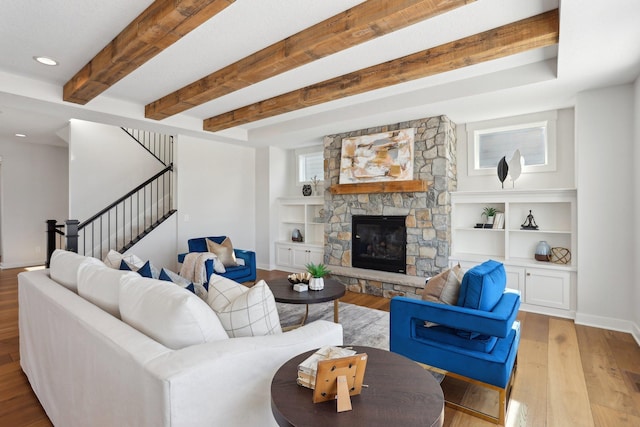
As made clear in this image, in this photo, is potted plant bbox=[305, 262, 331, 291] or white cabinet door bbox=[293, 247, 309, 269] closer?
potted plant bbox=[305, 262, 331, 291]

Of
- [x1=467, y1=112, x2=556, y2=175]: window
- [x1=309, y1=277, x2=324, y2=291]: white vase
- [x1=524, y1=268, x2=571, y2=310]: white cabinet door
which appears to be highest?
[x1=467, y1=112, x2=556, y2=175]: window

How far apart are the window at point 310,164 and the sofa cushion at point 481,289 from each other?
4.67 meters

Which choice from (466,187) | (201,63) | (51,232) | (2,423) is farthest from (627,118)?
(51,232)

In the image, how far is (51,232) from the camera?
15.1ft

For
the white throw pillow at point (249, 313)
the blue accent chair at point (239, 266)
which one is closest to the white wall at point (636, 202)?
the white throw pillow at point (249, 313)

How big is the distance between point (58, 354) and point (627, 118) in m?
5.18

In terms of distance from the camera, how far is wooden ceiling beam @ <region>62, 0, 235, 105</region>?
7.14 feet

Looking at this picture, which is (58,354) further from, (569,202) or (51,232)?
(569,202)

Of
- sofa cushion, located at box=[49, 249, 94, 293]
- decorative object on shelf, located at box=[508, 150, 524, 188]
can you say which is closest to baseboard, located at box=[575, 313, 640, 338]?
decorative object on shelf, located at box=[508, 150, 524, 188]

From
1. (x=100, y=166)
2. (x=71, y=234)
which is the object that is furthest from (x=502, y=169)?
(x=100, y=166)

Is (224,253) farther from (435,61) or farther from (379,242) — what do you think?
(435,61)

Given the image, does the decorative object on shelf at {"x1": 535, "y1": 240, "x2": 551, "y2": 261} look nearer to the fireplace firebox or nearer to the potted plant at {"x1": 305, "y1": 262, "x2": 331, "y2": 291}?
the fireplace firebox

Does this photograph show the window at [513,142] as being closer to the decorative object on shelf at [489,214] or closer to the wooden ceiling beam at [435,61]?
the decorative object on shelf at [489,214]

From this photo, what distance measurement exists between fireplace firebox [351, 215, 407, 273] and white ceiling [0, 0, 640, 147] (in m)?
1.51
